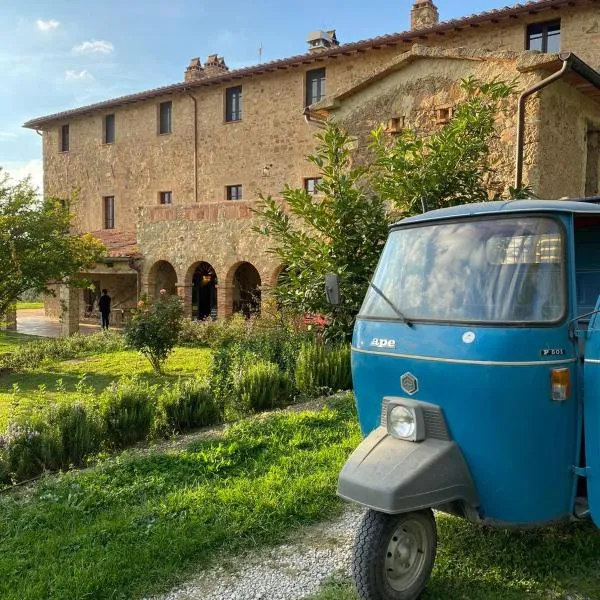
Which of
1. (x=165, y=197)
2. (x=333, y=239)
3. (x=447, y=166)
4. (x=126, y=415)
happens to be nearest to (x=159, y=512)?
(x=126, y=415)

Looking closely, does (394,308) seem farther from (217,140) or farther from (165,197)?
(165,197)

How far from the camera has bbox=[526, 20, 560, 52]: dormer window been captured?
48.6 feet

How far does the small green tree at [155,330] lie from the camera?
11797 millimetres

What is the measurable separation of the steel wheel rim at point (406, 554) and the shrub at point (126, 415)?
3.82 m

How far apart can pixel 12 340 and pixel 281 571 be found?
17819 millimetres

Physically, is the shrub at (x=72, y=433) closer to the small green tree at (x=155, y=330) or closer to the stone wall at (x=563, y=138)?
the small green tree at (x=155, y=330)

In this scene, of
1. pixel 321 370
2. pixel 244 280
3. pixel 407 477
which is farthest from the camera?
pixel 244 280

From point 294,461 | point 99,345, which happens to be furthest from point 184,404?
point 99,345

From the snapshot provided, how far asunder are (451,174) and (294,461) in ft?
17.0

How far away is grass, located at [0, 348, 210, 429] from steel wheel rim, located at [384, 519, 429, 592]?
26.2 feet

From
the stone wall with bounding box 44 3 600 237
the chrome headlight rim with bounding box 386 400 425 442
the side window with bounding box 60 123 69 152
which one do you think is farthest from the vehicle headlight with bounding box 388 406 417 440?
the side window with bounding box 60 123 69 152

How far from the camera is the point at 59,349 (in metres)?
15.1

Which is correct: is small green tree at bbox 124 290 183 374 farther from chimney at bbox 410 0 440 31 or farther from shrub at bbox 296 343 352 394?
chimney at bbox 410 0 440 31

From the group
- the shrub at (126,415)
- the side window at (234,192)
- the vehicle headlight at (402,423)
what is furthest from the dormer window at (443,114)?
the side window at (234,192)
